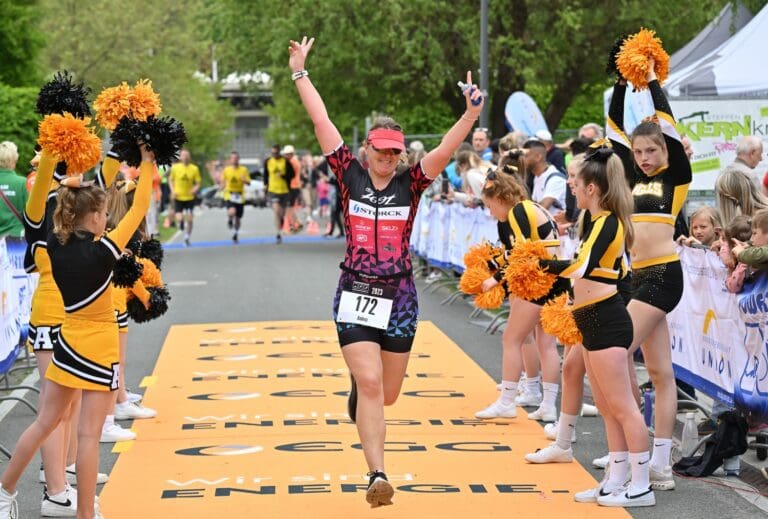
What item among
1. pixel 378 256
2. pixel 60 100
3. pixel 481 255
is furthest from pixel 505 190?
pixel 60 100

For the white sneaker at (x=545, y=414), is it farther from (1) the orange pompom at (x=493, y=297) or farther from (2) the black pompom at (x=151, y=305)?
(2) the black pompom at (x=151, y=305)

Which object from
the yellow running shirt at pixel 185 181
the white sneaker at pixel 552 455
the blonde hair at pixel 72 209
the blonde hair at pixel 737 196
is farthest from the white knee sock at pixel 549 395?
the yellow running shirt at pixel 185 181

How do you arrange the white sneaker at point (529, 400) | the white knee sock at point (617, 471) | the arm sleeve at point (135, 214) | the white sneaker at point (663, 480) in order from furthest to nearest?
the white sneaker at point (529, 400)
the white sneaker at point (663, 480)
the white knee sock at point (617, 471)
the arm sleeve at point (135, 214)

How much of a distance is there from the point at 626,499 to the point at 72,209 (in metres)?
3.33

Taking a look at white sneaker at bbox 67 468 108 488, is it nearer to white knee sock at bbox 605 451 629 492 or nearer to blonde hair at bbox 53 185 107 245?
blonde hair at bbox 53 185 107 245

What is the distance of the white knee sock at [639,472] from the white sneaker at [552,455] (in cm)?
103

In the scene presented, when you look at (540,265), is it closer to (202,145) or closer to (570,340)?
(570,340)

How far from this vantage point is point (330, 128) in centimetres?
763

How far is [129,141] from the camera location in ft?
22.1

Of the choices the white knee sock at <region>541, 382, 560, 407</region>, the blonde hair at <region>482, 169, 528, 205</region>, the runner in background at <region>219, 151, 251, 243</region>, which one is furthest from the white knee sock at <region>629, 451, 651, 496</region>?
the runner in background at <region>219, 151, 251, 243</region>

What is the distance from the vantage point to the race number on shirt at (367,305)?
734 centimetres

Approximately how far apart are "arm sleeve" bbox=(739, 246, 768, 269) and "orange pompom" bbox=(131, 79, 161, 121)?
3.47 meters

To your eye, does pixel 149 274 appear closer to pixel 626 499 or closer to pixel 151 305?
pixel 151 305

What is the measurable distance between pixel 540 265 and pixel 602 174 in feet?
1.97
